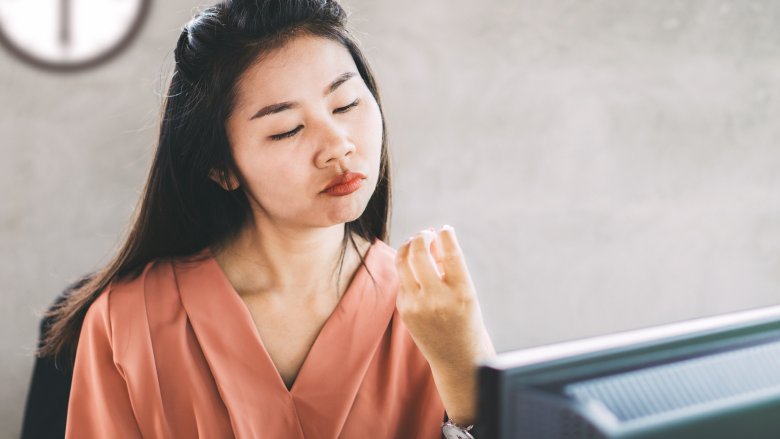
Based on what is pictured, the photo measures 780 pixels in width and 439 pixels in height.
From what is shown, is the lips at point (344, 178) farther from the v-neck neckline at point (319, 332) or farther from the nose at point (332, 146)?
the v-neck neckline at point (319, 332)

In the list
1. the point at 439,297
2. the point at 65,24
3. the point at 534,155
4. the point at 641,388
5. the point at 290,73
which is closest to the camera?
the point at 641,388

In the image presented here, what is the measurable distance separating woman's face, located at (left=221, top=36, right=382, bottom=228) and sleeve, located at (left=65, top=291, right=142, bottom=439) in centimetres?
34

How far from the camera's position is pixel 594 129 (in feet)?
6.84

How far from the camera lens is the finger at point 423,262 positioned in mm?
903

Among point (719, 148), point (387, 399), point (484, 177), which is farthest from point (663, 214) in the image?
point (387, 399)

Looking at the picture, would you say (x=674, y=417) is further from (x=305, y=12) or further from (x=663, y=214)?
(x=663, y=214)

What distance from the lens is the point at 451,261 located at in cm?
91

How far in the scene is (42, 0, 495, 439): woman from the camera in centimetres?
100

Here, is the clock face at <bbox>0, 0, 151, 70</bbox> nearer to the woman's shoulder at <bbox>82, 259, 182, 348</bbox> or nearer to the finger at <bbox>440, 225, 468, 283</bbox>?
the woman's shoulder at <bbox>82, 259, 182, 348</bbox>

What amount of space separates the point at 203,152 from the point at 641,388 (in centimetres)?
81

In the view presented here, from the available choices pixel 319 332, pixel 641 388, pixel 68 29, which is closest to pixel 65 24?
pixel 68 29

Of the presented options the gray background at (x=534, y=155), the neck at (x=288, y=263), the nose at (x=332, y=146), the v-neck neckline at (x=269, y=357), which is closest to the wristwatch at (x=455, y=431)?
the v-neck neckline at (x=269, y=357)

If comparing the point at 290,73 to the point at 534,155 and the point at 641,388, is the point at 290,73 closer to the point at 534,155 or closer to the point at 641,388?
the point at 641,388

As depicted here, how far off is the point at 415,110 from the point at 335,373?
963mm
